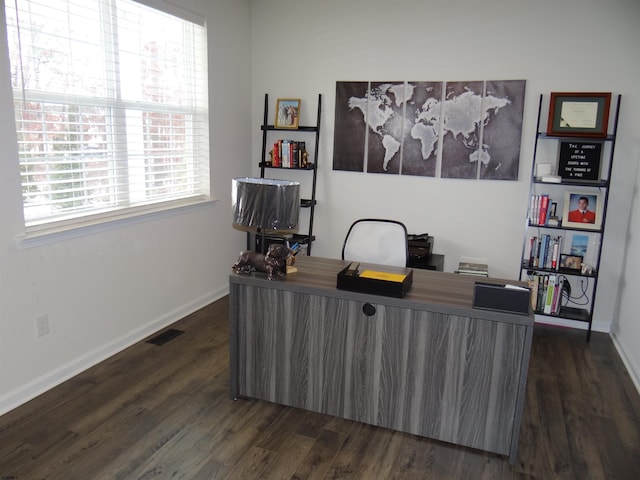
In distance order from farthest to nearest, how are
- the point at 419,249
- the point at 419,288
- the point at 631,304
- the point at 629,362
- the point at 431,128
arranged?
the point at 431,128
the point at 419,249
the point at 631,304
the point at 629,362
the point at 419,288

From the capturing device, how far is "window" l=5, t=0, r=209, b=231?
111 inches

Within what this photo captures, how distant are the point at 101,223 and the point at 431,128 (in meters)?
2.71

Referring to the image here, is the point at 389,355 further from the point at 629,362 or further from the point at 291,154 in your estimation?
the point at 291,154

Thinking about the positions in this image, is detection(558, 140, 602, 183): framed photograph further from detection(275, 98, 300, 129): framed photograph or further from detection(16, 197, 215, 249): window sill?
detection(16, 197, 215, 249): window sill

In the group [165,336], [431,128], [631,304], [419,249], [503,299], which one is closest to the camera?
[503,299]

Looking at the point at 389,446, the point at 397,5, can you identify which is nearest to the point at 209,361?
the point at 389,446

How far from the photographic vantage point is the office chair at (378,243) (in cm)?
327

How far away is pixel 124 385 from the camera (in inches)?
119

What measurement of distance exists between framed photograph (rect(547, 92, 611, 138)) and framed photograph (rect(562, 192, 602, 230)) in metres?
0.46

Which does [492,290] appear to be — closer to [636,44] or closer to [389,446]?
[389,446]

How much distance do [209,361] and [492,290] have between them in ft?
6.40

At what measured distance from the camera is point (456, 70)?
4.18 metres

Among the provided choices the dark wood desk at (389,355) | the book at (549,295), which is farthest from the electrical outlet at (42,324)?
the book at (549,295)

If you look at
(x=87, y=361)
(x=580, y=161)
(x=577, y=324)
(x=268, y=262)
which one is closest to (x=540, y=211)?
(x=580, y=161)
